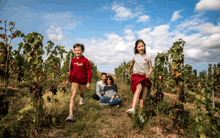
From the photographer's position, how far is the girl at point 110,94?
15.1ft

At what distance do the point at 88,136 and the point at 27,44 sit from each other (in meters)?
2.29

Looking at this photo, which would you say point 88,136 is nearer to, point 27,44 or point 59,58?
point 27,44

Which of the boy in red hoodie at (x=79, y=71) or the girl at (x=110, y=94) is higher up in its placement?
the boy in red hoodie at (x=79, y=71)

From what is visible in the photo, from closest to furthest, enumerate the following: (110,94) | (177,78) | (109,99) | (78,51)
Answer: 1. (177,78)
2. (78,51)
3. (109,99)
4. (110,94)

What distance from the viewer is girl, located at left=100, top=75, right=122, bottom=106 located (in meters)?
4.61

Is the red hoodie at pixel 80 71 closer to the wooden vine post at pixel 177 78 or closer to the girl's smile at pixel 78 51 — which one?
the girl's smile at pixel 78 51

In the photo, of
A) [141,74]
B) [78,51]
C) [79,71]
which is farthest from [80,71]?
[141,74]

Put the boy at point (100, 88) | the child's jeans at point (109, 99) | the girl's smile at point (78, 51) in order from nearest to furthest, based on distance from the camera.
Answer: the girl's smile at point (78, 51)
the child's jeans at point (109, 99)
the boy at point (100, 88)

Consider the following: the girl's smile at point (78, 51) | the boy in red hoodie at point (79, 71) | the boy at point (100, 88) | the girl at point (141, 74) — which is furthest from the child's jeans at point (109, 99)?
the girl's smile at point (78, 51)

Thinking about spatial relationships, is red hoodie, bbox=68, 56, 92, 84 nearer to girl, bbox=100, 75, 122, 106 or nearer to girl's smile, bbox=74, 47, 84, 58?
girl's smile, bbox=74, 47, 84, 58

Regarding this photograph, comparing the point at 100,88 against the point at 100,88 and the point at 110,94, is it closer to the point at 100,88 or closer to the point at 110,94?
the point at 100,88

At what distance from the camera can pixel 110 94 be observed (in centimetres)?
494

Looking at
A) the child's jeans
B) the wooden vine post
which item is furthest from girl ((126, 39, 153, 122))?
the child's jeans

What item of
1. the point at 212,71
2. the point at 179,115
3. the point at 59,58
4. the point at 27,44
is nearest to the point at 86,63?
the point at 27,44
